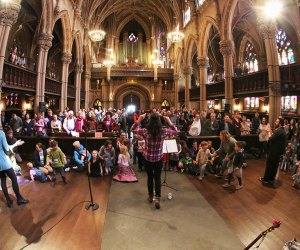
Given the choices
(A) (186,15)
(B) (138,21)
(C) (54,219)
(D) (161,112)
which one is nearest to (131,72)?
(A) (186,15)

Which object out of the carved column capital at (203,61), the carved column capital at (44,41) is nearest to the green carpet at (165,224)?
the carved column capital at (44,41)

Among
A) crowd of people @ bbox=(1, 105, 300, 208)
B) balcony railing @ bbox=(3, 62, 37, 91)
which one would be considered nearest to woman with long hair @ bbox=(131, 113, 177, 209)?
crowd of people @ bbox=(1, 105, 300, 208)

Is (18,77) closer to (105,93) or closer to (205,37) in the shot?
(205,37)

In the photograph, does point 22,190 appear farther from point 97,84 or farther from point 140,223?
point 97,84

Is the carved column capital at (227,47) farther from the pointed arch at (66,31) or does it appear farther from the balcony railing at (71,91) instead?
the balcony railing at (71,91)

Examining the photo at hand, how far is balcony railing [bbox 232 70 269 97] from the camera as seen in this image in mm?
12672

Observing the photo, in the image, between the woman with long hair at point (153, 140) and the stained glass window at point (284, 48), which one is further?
the stained glass window at point (284, 48)

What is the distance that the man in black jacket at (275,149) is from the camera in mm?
5633

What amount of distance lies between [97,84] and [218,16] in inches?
719

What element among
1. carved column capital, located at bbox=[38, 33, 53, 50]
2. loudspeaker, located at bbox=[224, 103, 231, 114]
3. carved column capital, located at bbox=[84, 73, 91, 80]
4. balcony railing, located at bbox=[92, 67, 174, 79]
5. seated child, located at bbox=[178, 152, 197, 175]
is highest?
balcony railing, located at bbox=[92, 67, 174, 79]

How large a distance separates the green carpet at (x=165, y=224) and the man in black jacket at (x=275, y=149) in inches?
87.1

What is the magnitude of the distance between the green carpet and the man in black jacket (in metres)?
2.21

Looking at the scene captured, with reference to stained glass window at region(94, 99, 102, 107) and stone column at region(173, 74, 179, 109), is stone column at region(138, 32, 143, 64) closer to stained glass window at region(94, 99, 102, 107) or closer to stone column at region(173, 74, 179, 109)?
stone column at region(173, 74, 179, 109)

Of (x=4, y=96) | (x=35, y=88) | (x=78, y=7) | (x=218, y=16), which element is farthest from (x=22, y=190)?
(x=78, y=7)
